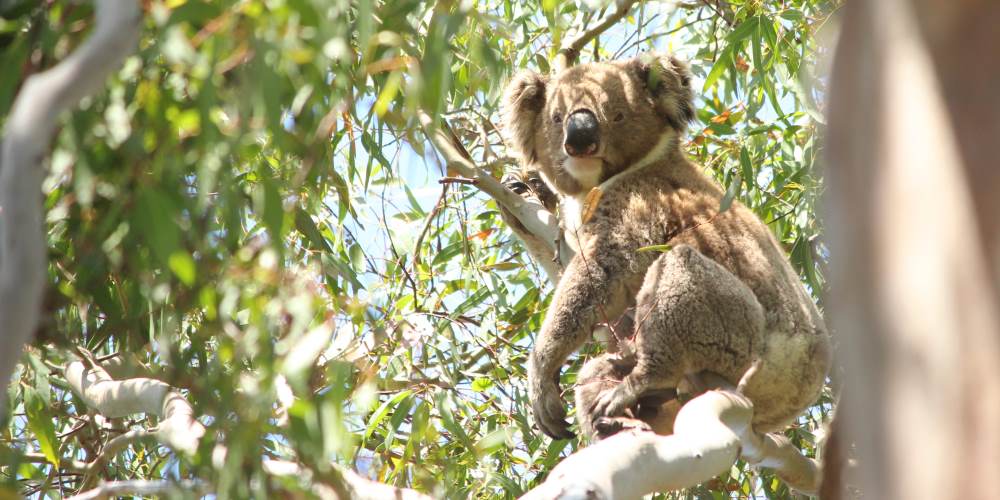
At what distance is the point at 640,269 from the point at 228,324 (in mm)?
1843

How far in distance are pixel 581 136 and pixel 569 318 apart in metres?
0.75

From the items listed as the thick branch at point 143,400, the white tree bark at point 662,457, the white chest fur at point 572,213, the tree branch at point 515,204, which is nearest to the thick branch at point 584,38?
the white chest fur at point 572,213

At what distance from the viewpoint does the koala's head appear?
373cm

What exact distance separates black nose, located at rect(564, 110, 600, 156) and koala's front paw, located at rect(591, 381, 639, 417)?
100cm

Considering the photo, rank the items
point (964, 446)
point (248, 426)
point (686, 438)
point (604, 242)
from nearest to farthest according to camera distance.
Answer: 1. point (964, 446)
2. point (248, 426)
3. point (686, 438)
4. point (604, 242)

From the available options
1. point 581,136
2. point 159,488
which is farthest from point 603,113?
point 159,488

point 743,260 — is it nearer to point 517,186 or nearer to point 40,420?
point 517,186

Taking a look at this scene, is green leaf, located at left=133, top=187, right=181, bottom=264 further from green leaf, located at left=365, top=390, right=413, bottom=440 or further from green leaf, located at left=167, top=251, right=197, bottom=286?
green leaf, located at left=365, top=390, right=413, bottom=440

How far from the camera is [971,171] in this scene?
972 millimetres

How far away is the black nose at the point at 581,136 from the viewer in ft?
12.0

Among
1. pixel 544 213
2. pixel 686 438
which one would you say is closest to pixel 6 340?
pixel 686 438

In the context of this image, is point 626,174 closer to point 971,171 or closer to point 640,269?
point 640,269

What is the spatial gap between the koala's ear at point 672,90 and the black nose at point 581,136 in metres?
0.32

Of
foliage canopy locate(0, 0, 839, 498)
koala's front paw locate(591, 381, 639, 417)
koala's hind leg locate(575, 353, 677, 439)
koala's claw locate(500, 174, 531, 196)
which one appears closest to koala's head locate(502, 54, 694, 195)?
koala's claw locate(500, 174, 531, 196)
